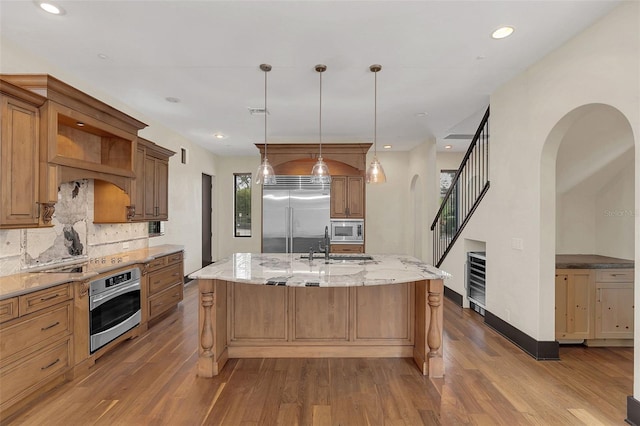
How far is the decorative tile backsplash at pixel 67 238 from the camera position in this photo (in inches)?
113

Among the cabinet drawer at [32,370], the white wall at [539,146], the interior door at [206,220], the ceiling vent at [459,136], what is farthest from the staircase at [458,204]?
the interior door at [206,220]

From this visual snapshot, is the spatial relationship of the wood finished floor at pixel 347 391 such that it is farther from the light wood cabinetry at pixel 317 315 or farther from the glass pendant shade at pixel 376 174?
the glass pendant shade at pixel 376 174

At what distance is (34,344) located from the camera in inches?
95.6

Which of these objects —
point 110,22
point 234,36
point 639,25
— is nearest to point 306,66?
point 234,36

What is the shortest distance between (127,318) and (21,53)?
2691mm

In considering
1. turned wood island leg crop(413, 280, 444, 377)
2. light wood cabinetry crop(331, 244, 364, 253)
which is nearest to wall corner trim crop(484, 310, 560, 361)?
turned wood island leg crop(413, 280, 444, 377)

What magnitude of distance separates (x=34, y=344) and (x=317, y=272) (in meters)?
2.17

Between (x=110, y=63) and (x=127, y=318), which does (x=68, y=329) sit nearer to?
(x=127, y=318)

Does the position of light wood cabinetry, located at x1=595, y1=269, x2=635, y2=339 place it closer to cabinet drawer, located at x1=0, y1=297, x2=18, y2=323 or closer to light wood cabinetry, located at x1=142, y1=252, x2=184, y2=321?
light wood cabinetry, located at x1=142, y1=252, x2=184, y2=321

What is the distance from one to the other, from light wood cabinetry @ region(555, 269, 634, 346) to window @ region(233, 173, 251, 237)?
645cm

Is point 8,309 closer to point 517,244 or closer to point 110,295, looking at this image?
point 110,295

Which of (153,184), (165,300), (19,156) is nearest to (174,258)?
(165,300)

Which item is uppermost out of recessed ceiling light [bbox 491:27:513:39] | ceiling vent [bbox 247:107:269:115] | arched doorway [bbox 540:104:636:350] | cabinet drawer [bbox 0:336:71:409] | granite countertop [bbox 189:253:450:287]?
recessed ceiling light [bbox 491:27:513:39]

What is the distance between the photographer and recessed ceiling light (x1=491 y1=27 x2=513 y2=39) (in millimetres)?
2639
